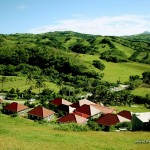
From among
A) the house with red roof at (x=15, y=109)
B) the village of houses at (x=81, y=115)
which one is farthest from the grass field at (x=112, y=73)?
the house with red roof at (x=15, y=109)

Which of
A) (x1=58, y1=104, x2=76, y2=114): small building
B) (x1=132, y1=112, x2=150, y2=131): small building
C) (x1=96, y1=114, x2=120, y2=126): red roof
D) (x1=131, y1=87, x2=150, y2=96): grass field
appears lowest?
(x1=131, y1=87, x2=150, y2=96): grass field

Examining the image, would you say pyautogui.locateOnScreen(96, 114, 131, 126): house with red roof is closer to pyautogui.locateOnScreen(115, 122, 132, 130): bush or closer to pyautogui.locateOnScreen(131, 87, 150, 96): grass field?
pyautogui.locateOnScreen(115, 122, 132, 130): bush

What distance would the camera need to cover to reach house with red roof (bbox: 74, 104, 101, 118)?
75438 millimetres

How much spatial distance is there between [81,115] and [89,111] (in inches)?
147

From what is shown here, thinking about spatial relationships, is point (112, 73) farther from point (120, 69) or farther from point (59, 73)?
point (59, 73)

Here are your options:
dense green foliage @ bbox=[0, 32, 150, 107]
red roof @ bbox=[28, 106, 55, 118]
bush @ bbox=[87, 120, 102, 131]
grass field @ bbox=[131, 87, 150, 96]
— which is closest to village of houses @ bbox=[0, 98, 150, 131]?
red roof @ bbox=[28, 106, 55, 118]

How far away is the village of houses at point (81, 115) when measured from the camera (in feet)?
193

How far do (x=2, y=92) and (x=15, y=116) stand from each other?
4731cm

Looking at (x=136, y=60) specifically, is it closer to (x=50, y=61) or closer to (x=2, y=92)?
(x=50, y=61)

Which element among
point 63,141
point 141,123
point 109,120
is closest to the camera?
point 63,141

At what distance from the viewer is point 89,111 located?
249 ft

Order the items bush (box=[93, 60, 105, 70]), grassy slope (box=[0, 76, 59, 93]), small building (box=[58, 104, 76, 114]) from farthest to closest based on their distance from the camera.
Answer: bush (box=[93, 60, 105, 70]) < grassy slope (box=[0, 76, 59, 93]) < small building (box=[58, 104, 76, 114])

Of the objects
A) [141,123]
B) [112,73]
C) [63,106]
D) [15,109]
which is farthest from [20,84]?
[141,123]

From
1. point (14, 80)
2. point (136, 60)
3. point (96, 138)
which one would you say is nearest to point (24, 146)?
point (96, 138)
